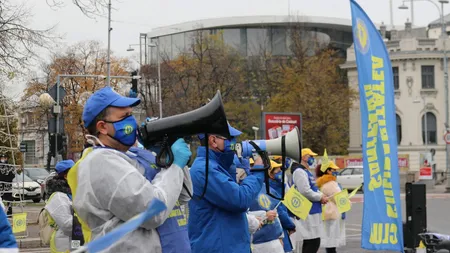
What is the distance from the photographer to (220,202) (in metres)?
6.36

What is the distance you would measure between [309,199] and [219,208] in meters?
6.40

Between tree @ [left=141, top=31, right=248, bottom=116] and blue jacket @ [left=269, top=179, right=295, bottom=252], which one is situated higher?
tree @ [left=141, top=31, right=248, bottom=116]

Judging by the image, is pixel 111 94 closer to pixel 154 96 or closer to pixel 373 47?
pixel 373 47

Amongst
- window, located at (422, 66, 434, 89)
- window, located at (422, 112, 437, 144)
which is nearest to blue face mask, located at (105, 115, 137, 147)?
window, located at (422, 66, 434, 89)


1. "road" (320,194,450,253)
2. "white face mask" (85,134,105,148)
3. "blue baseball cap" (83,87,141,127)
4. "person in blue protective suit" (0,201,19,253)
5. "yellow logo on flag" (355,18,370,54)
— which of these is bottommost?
"road" (320,194,450,253)

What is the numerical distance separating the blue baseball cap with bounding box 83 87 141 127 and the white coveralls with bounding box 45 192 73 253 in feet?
14.1

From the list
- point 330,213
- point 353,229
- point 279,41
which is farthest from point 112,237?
point 279,41

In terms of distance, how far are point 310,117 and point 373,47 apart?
2114 inches

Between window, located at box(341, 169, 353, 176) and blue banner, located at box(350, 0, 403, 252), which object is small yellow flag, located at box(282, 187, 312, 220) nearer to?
blue banner, located at box(350, 0, 403, 252)

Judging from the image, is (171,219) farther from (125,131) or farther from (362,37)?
(362,37)

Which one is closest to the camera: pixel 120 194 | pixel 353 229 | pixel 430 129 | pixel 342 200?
pixel 120 194

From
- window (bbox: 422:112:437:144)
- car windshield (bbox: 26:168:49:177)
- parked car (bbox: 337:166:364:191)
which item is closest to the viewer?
car windshield (bbox: 26:168:49:177)

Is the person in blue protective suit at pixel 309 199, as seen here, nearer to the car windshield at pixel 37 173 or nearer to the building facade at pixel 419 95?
the car windshield at pixel 37 173

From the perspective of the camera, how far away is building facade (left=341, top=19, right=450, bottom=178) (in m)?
72.6
